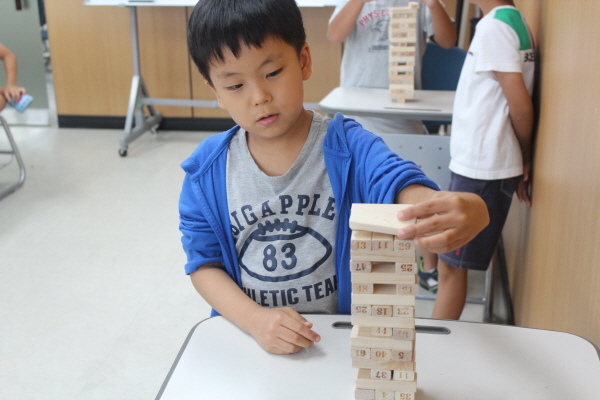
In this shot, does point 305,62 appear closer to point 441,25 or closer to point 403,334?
point 403,334

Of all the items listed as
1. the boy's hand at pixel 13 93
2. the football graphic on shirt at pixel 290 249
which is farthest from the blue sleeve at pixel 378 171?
the boy's hand at pixel 13 93

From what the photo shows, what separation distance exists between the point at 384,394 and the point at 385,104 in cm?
184

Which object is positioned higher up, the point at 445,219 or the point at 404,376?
the point at 445,219

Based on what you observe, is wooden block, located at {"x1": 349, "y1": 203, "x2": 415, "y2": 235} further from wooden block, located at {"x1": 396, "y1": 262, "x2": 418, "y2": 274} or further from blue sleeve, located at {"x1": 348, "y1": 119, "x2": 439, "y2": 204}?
blue sleeve, located at {"x1": 348, "y1": 119, "x2": 439, "y2": 204}

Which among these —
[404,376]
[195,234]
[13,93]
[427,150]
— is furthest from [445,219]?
[13,93]

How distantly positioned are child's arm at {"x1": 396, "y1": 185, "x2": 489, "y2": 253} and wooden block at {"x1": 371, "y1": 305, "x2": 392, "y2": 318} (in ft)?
0.29

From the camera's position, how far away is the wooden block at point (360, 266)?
0.71 m

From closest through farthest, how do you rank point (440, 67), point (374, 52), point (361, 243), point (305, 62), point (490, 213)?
point (361, 243), point (305, 62), point (490, 213), point (374, 52), point (440, 67)

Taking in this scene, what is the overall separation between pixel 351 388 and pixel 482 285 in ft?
6.53

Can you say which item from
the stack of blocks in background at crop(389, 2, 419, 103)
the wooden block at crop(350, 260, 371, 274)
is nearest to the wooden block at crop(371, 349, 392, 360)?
the wooden block at crop(350, 260, 371, 274)

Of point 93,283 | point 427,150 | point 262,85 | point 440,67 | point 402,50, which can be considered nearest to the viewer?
point 262,85

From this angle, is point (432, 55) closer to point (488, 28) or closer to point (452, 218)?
point (488, 28)

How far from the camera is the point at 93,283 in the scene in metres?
2.67

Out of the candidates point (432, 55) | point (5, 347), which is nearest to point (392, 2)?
point (432, 55)
